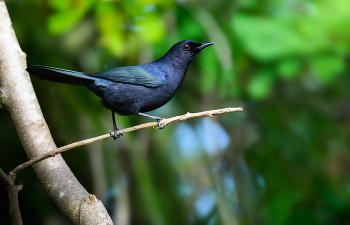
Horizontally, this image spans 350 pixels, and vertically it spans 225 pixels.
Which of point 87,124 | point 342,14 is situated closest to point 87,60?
point 87,124

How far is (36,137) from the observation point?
2.04 metres

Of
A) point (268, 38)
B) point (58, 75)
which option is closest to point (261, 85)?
point (268, 38)

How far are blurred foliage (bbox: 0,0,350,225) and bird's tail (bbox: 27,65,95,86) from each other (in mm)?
1410

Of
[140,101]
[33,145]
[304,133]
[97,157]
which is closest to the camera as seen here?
[33,145]

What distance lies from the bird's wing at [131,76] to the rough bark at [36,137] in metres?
0.51

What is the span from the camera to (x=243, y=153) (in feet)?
14.3

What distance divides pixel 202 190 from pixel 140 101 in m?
2.25

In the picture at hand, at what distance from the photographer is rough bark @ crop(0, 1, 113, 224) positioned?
1649 millimetres

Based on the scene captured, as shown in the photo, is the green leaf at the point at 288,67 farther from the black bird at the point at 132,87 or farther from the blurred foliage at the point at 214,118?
the black bird at the point at 132,87

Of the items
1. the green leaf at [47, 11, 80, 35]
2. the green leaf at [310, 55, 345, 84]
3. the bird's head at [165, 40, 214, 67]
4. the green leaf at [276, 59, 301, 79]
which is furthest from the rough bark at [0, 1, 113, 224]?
the green leaf at [310, 55, 345, 84]

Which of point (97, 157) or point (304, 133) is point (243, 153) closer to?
point (304, 133)

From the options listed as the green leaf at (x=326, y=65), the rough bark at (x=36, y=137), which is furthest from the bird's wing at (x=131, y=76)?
the green leaf at (x=326, y=65)

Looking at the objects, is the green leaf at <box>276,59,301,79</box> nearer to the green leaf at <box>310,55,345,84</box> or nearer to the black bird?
the green leaf at <box>310,55,345,84</box>

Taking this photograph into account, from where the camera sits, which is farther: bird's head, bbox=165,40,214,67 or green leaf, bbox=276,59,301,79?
green leaf, bbox=276,59,301,79
